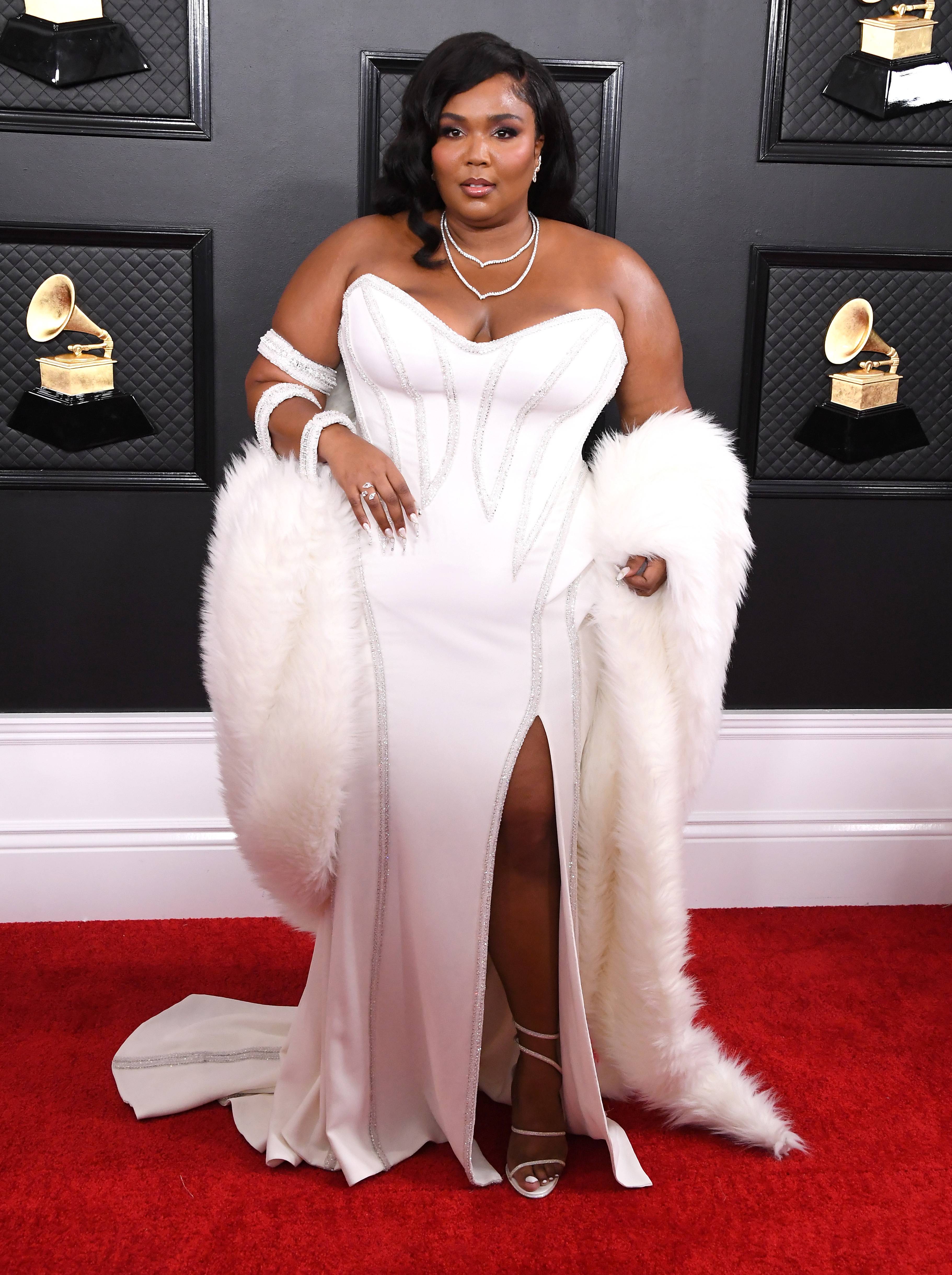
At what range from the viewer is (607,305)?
2.06 metres

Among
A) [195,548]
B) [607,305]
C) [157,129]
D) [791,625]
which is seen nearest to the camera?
[607,305]

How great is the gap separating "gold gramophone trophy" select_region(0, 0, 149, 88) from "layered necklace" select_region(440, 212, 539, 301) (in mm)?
925

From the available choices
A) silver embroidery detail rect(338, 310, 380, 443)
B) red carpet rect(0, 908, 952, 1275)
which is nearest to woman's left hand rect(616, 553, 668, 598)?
silver embroidery detail rect(338, 310, 380, 443)

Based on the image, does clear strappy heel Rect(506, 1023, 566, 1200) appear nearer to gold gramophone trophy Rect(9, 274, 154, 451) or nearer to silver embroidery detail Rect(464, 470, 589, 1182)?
silver embroidery detail Rect(464, 470, 589, 1182)

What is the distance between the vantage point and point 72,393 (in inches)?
104

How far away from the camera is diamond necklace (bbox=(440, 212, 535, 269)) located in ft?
6.74

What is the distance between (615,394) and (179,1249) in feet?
6.02

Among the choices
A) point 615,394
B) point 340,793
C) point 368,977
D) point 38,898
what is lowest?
point 38,898

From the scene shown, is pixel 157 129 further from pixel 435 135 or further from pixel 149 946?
pixel 149 946

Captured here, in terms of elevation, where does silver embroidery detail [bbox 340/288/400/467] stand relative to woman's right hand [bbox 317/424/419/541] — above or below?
above

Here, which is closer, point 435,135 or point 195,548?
point 435,135

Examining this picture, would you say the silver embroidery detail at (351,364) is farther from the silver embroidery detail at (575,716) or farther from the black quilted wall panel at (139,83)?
the black quilted wall panel at (139,83)

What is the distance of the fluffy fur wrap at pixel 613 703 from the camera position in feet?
6.47

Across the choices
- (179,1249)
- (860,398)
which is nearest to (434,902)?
(179,1249)
